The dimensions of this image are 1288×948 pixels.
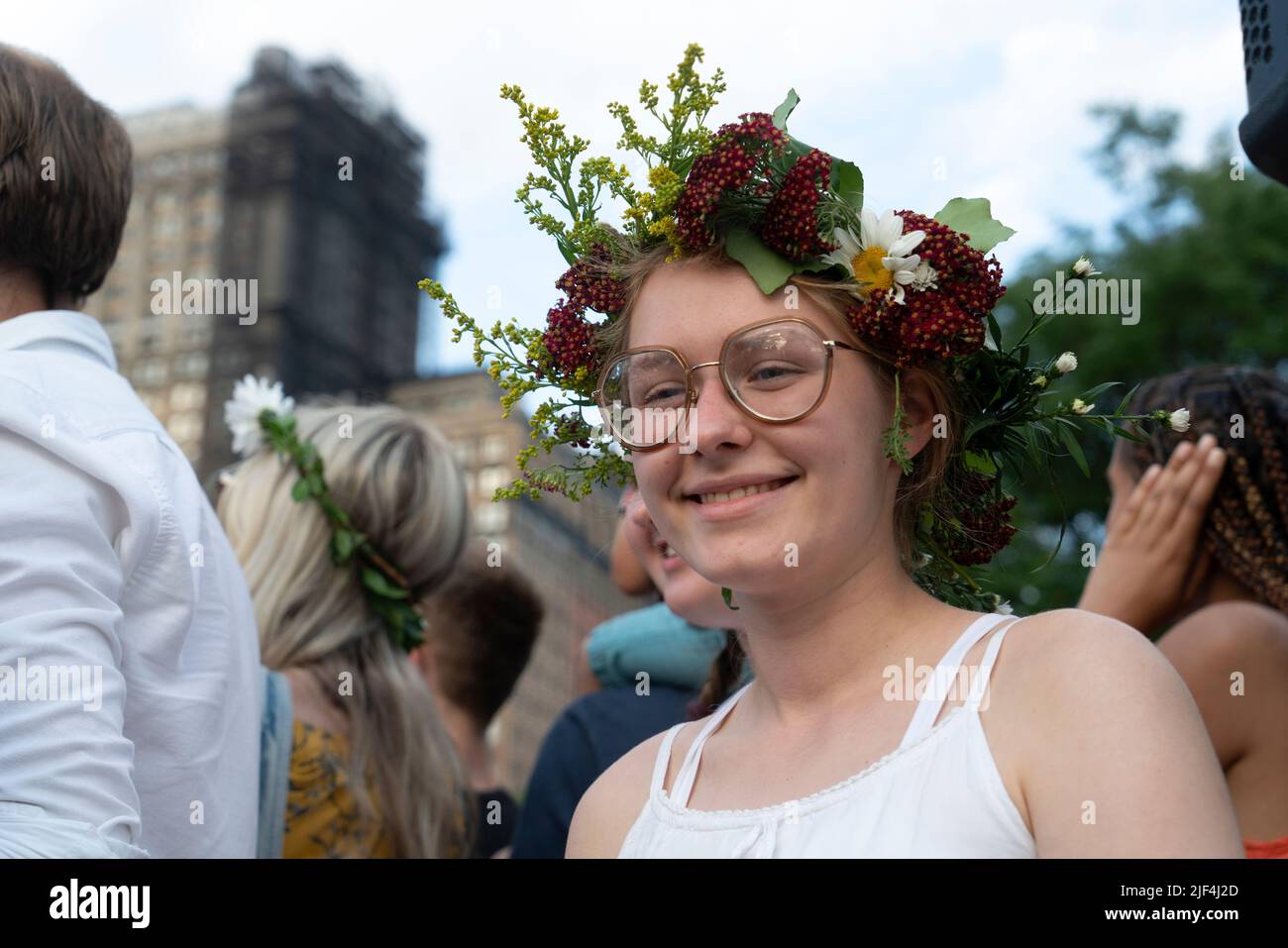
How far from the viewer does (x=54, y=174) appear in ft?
8.81

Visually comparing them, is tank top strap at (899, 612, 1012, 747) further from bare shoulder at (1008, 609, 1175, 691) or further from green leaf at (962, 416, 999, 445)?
green leaf at (962, 416, 999, 445)

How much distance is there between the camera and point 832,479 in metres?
2.12

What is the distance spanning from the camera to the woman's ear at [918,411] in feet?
7.49

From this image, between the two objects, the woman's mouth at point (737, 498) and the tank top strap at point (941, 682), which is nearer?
the tank top strap at point (941, 682)

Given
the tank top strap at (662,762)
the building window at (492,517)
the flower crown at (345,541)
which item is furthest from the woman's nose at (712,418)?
the building window at (492,517)

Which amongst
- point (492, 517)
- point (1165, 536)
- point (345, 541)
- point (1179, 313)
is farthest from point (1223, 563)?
point (492, 517)

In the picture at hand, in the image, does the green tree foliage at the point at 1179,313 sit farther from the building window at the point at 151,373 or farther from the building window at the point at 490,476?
the building window at the point at 151,373

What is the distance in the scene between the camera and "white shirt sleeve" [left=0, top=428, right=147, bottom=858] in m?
1.98

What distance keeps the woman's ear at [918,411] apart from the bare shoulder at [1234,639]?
1423 millimetres

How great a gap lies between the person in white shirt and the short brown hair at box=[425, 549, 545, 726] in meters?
2.09

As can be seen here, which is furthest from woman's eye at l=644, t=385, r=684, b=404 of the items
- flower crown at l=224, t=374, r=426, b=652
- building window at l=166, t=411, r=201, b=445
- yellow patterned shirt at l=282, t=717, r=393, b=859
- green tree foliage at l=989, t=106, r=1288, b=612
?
building window at l=166, t=411, r=201, b=445

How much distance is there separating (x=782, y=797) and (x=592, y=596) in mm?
94797

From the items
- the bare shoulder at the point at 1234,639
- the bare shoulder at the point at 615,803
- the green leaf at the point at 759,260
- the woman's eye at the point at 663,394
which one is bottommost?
the bare shoulder at the point at 615,803
